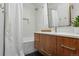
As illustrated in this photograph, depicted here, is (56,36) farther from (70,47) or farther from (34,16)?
(34,16)

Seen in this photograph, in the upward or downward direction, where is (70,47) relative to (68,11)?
downward

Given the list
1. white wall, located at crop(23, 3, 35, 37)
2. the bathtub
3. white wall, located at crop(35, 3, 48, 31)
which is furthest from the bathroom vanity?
white wall, located at crop(23, 3, 35, 37)

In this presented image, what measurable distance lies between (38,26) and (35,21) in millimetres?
214

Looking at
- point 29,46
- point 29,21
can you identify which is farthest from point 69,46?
point 29,21

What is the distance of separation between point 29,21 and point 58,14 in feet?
3.25

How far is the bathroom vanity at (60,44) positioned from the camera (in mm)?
1252

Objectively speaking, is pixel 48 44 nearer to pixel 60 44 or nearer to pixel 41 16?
pixel 60 44

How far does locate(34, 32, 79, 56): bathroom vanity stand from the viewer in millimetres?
1252

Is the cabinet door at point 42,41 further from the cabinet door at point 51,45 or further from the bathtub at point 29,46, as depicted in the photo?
the bathtub at point 29,46

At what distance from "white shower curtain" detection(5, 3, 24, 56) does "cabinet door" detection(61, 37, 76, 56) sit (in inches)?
29.0

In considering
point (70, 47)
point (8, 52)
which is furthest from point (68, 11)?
point (8, 52)

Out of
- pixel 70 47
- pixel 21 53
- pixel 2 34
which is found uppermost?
pixel 2 34

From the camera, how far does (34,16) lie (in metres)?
2.96

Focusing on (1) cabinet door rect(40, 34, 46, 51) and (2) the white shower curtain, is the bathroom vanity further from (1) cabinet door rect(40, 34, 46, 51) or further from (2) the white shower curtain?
(2) the white shower curtain
